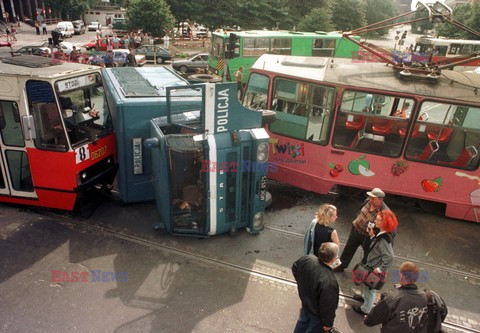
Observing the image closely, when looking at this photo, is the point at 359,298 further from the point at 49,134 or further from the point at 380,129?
the point at 49,134

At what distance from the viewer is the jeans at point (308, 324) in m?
4.13

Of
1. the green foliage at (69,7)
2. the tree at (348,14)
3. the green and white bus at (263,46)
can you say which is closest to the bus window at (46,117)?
the green and white bus at (263,46)

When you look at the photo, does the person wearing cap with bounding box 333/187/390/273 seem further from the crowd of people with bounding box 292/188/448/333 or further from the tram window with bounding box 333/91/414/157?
the tram window with bounding box 333/91/414/157

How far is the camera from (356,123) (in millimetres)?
7637

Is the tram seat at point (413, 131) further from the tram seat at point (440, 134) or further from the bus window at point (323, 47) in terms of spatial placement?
the bus window at point (323, 47)

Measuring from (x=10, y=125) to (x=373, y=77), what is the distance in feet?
23.5

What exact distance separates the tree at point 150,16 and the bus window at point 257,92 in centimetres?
2613

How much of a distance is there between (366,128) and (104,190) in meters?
5.83

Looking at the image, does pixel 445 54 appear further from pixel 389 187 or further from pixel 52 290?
pixel 52 290

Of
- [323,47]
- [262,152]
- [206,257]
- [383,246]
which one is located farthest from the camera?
[323,47]

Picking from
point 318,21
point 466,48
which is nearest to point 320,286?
point 466,48

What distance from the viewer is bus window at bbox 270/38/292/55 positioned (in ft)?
61.6

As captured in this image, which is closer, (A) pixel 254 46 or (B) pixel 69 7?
(A) pixel 254 46

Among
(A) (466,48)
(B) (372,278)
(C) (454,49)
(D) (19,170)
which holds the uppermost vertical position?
(A) (466,48)
